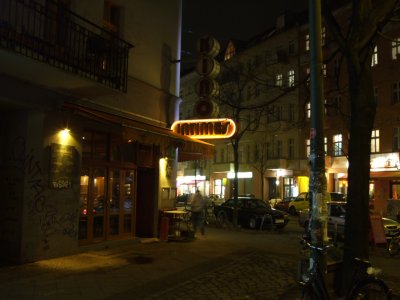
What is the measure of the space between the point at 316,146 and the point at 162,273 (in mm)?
4484

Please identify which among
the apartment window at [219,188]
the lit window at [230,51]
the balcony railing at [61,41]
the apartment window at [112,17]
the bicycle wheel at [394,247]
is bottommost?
the bicycle wheel at [394,247]

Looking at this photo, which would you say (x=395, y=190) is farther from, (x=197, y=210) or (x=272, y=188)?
(x=197, y=210)

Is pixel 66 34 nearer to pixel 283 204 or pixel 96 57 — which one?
pixel 96 57

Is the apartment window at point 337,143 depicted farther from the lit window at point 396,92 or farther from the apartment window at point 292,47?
the apartment window at point 292,47

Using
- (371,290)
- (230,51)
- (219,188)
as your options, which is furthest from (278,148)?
(371,290)

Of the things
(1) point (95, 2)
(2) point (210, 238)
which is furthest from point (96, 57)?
(2) point (210, 238)

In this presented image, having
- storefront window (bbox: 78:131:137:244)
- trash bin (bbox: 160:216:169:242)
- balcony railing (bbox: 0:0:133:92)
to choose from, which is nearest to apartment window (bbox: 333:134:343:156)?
trash bin (bbox: 160:216:169:242)

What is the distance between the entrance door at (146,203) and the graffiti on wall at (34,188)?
4597mm

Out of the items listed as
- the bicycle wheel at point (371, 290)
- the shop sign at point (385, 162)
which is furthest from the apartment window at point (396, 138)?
the bicycle wheel at point (371, 290)

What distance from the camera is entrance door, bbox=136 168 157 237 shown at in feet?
50.7

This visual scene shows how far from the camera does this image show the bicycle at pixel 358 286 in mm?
6465

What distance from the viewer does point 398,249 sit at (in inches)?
550

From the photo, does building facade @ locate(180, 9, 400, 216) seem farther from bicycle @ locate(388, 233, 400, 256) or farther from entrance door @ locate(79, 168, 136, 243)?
entrance door @ locate(79, 168, 136, 243)

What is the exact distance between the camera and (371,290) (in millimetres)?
6785
